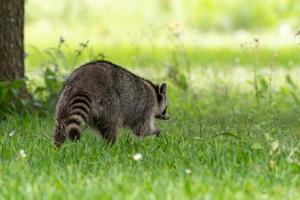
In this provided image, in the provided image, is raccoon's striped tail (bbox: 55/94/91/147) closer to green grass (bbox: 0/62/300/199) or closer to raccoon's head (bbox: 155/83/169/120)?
green grass (bbox: 0/62/300/199)

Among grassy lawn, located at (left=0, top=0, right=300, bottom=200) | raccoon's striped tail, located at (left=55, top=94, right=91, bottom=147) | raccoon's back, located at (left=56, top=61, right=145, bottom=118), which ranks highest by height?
raccoon's back, located at (left=56, top=61, right=145, bottom=118)

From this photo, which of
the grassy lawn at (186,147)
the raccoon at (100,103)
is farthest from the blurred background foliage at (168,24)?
the raccoon at (100,103)

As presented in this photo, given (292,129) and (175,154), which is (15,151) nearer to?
(175,154)

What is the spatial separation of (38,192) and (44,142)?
2.05m

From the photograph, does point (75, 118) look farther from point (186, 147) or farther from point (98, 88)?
point (186, 147)

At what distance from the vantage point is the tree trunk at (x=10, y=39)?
9617 mm

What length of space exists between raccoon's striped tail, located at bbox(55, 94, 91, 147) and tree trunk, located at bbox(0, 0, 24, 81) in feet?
8.21

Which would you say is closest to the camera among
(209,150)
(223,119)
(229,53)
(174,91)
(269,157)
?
(269,157)

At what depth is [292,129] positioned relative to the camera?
819cm

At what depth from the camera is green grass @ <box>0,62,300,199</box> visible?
5.39m

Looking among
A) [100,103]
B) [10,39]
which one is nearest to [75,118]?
[100,103]

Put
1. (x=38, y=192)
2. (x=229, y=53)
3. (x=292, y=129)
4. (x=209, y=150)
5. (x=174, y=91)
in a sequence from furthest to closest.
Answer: (x=229, y=53), (x=174, y=91), (x=292, y=129), (x=209, y=150), (x=38, y=192)

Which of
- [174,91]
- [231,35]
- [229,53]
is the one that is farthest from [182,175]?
[231,35]

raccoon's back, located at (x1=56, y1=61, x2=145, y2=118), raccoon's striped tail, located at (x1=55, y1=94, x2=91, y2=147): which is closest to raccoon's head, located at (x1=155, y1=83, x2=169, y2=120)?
raccoon's back, located at (x1=56, y1=61, x2=145, y2=118)
